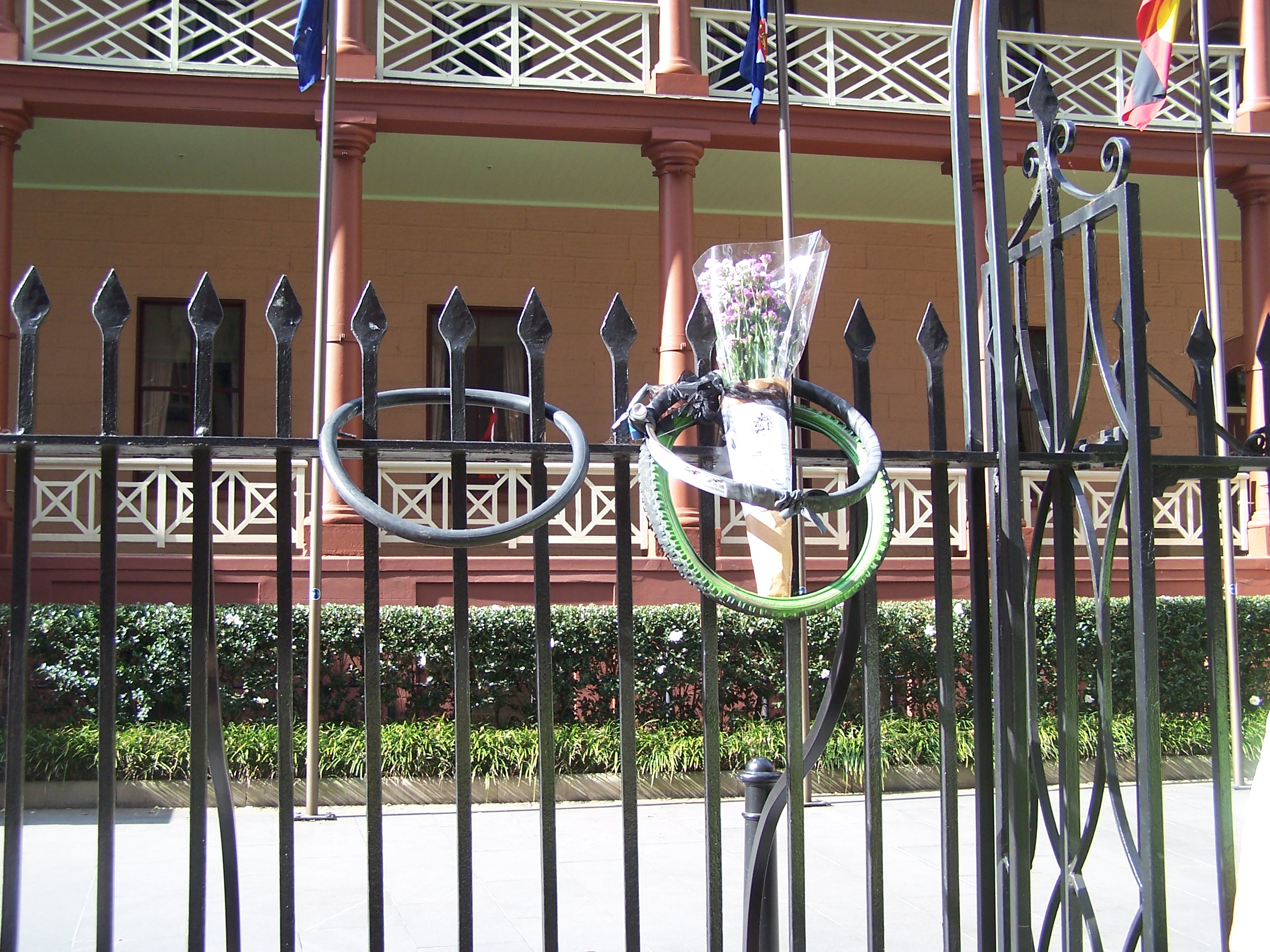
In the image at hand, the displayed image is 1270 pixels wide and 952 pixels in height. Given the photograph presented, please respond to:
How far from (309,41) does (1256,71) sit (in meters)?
9.75

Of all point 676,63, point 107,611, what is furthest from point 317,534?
point 676,63

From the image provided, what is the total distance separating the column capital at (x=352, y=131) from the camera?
10602 mm

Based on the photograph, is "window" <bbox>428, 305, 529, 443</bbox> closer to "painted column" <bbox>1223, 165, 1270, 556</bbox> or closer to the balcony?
the balcony

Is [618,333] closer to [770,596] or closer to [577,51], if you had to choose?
[770,596]

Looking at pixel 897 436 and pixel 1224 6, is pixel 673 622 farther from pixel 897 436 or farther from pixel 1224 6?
pixel 1224 6

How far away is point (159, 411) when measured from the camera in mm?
13086

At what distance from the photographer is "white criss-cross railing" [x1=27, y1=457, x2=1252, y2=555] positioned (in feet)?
32.9

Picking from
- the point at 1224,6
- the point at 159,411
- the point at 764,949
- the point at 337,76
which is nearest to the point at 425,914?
the point at 764,949

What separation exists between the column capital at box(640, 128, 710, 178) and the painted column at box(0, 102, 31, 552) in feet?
19.6

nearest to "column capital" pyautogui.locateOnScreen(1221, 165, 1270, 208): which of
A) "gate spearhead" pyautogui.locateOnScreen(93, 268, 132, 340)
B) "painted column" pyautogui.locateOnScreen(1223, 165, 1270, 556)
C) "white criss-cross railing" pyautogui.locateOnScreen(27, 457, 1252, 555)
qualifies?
"painted column" pyautogui.locateOnScreen(1223, 165, 1270, 556)

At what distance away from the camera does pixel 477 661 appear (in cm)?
808

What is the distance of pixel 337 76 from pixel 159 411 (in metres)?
4.79

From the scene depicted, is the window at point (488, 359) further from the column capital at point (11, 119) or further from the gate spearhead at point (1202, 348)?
the gate spearhead at point (1202, 348)

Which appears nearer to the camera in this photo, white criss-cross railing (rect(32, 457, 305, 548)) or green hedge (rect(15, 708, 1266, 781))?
green hedge (rect(15, 708, 1266, 781))
